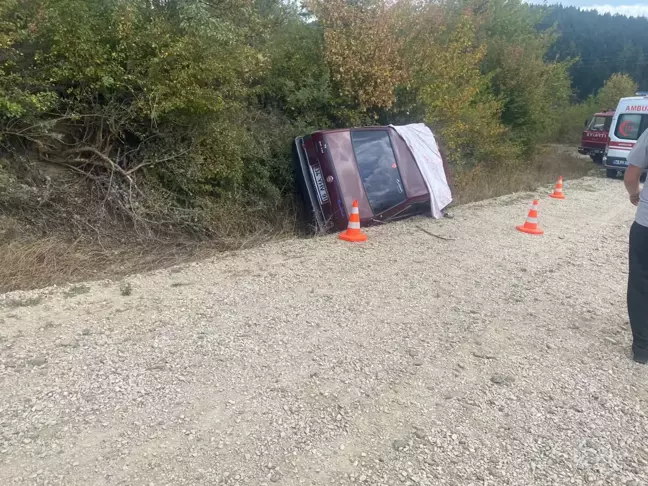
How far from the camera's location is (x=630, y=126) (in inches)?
656

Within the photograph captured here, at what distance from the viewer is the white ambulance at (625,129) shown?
1636cm

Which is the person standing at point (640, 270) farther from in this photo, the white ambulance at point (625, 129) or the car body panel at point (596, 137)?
the car body panel at point (596, 137)

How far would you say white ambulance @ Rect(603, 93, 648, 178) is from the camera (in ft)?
53.7


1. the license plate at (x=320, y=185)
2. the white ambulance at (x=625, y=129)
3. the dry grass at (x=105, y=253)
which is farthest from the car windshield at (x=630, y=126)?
the dry grass at (x=105, y=253)

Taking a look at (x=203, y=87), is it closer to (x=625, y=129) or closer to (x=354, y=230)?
(x=354, y=230)

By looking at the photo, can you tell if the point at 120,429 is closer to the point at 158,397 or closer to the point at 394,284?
the point at 158,397

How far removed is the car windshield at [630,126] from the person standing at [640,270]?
14717mm

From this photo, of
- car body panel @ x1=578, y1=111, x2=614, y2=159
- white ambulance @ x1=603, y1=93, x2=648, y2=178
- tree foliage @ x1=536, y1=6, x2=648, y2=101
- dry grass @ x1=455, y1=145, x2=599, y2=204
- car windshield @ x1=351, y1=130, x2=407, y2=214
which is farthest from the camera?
tree foliage @ x1=536, y1=6, x2=648, y2=101

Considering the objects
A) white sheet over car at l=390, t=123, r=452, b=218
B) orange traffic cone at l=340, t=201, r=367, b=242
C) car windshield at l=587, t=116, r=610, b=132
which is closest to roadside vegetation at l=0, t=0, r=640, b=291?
orange traffic cone at l=340, t=201, r=367, b=242

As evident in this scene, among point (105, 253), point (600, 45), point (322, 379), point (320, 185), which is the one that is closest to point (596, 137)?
point (320, 185)

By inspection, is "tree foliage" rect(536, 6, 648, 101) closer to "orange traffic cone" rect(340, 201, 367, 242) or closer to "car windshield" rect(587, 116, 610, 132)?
"car windshield" rect(587, 116, 610, 132)

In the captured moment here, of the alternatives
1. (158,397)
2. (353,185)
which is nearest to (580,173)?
(353,185)

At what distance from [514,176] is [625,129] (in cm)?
605

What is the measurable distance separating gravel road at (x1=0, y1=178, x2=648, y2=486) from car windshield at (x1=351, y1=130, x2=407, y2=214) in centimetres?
201
